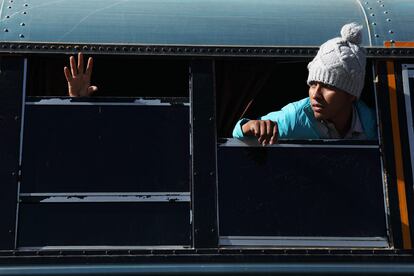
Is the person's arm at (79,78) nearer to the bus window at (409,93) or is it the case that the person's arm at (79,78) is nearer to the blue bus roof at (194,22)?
the blue bus roof at (194,22)

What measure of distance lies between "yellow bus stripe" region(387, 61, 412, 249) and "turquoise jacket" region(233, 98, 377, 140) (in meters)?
0.10

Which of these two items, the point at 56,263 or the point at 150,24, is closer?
the point at 56,263

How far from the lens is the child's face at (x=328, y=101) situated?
347 centimetres

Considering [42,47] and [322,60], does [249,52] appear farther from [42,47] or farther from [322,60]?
[42,47]

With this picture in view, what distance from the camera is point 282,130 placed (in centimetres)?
350

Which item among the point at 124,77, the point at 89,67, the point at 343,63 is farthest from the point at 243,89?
the point at 89,67

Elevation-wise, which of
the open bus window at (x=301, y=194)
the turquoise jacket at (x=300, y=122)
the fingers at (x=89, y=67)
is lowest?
the open bus window at (x=301, y=194)

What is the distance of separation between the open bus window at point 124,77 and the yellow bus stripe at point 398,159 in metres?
0.99

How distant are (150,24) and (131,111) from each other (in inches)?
17.1

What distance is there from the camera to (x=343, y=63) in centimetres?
341

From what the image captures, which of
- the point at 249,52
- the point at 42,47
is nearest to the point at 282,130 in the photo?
the point at 249,52

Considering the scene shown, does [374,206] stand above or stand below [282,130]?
below

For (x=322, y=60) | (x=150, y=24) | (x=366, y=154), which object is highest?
(x=150, y=24)

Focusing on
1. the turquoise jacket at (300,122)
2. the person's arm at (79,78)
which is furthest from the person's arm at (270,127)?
the person's arm at (79,78)
